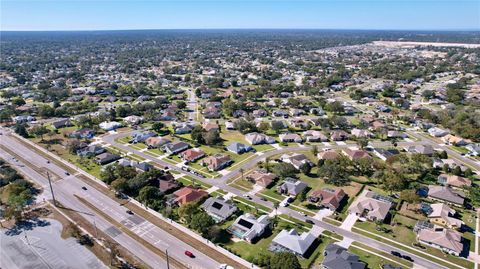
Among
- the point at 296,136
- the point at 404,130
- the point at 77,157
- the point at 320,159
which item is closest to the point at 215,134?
the point at 296,136

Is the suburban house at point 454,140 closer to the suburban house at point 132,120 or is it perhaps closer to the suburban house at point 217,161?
the suburban house at point 217,161

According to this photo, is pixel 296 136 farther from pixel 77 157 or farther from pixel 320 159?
pixel 77 157

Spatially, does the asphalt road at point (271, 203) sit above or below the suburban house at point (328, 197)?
below

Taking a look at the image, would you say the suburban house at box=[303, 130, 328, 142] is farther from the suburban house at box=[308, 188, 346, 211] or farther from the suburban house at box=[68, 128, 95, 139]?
the suburban house at box=[68, 128, 95, 139]

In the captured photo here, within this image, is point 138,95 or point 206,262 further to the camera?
point 138,95

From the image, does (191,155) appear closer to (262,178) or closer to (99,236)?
(262,178)

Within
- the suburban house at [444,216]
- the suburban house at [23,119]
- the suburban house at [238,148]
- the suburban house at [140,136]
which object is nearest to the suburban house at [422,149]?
the suburban house at [444,216]
